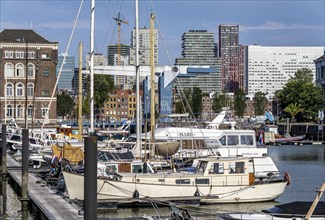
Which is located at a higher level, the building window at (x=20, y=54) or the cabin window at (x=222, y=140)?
the building window at (x=20, y=54)

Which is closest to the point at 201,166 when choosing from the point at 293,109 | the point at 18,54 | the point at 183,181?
the point at 183,181

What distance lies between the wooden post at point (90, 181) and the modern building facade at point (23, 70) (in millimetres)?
107487

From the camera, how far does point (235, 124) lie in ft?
223

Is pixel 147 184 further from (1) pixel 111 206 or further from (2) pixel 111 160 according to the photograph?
(2) pixel 111 160

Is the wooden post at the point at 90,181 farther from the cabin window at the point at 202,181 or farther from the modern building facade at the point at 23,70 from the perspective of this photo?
the modern building facade at the point at 23,70

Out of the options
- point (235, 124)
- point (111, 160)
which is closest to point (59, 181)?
point (111, 160)

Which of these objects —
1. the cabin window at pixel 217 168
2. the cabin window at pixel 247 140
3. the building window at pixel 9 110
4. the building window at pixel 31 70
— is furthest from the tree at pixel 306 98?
the cabin window at pixel 217 168

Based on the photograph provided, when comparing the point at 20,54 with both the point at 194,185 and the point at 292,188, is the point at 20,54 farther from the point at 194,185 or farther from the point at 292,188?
the point at 194,185

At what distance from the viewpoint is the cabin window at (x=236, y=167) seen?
41.4m

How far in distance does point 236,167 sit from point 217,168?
1.17 m

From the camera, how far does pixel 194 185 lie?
133 ft

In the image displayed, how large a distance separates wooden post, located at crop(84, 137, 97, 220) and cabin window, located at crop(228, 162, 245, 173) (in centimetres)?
2162

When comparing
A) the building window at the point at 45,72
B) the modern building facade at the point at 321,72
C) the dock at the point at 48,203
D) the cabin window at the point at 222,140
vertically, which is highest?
the modern building facade at the point at 321,72

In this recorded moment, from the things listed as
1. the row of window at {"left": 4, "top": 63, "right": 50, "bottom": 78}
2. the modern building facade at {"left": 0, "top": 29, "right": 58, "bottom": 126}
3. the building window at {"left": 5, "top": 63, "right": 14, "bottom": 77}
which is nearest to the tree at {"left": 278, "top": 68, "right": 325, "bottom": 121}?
the modern building facade at {"left": 0, "top": 29, "right": 58, "bottom": 126}
